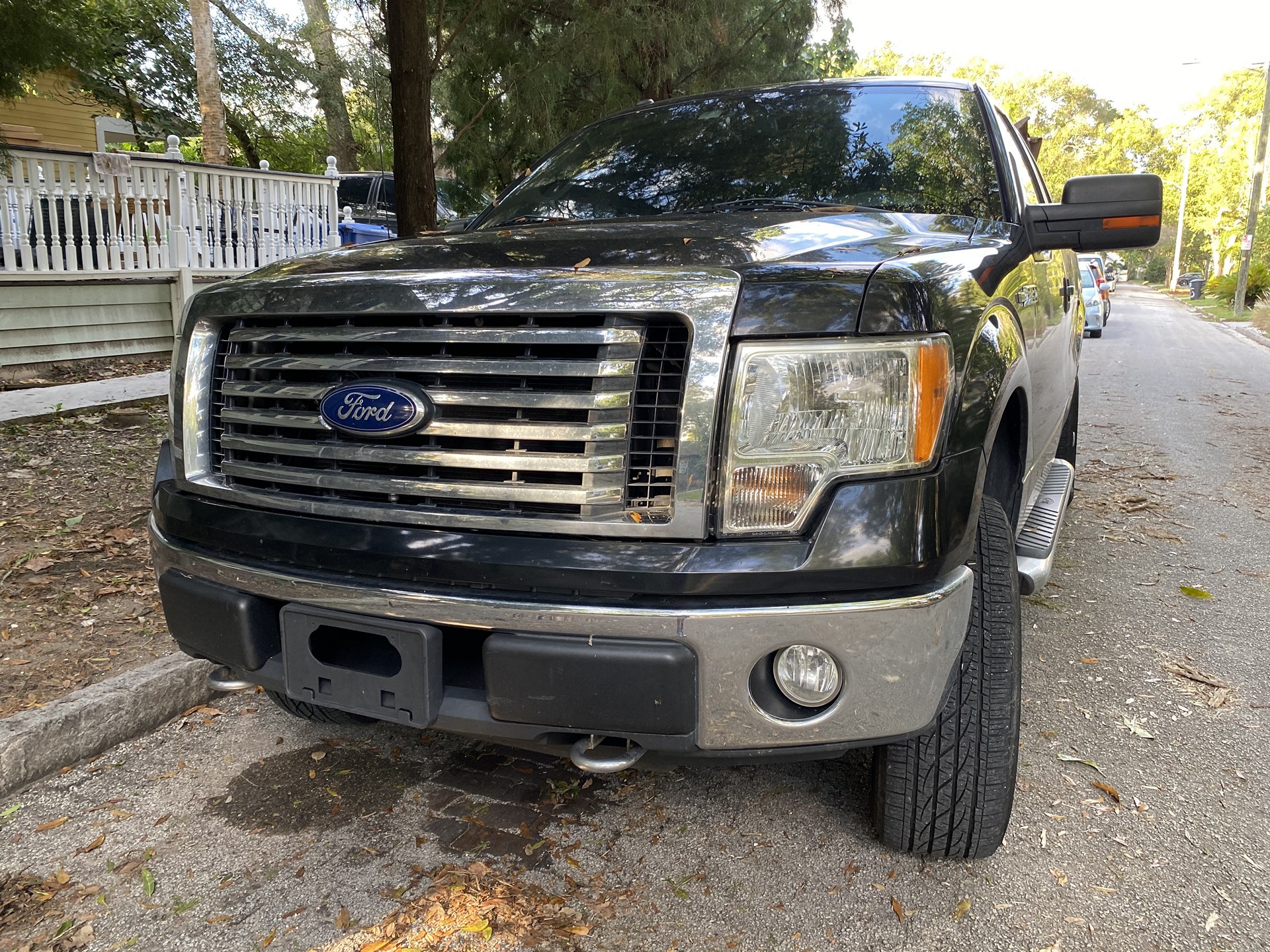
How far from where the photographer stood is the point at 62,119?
17.2 metres

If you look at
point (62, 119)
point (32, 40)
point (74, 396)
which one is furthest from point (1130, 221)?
point (62, 119)

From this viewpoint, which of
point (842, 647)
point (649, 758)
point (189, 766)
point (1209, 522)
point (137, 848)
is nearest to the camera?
point (842, 647)

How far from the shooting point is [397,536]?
189 cm

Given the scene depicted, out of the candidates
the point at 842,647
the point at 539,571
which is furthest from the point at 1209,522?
the point at 539,571

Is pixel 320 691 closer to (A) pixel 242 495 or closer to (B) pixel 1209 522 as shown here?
(A) pixel 242 495

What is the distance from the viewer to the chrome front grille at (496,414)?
176 cm

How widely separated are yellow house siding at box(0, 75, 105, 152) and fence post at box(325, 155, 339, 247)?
651 centimetres

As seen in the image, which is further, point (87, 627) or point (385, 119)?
point (385, 119)

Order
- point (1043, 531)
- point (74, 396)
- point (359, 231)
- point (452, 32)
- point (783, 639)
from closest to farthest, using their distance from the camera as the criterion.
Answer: point (783, 639) → point (1043, 531) → point (74, 396) → point (452, 32) → point (359, 231)

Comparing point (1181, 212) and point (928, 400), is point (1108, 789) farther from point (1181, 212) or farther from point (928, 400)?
point (1181, 212)

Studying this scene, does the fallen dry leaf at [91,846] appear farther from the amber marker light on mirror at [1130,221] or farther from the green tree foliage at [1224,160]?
the green tree foliage at [1224,160]

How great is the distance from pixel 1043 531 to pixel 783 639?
1771 mm

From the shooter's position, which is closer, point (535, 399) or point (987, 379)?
point (535, 399)

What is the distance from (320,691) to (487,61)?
7.99m
